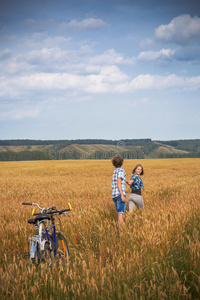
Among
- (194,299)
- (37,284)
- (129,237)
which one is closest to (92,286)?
(37,284)

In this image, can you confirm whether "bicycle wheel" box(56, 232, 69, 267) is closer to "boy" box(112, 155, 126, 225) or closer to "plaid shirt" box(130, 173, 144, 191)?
"boy" box(112, 155, 126, 225)

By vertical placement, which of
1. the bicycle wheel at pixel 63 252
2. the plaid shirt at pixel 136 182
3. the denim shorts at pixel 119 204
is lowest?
the bicycle wheel at pixel 63 252

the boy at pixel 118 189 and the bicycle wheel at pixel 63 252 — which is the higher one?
the boy at pixel 118 189

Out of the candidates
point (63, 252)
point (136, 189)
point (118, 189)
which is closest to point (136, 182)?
point (136, 189)

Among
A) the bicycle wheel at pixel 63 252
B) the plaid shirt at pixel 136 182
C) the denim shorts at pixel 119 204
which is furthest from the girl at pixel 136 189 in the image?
the bicycle wheel at pixel 63 252

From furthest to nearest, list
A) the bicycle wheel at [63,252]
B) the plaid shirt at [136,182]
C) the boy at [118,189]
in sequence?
the plaid shirt at [136,182] → the boy at [118,189] → the bicycle wheel at [63,252]

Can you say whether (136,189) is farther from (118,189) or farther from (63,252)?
(63,252)

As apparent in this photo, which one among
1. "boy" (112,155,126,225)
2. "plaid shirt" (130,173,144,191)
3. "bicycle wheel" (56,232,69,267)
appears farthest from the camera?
"plaid shirt" (130,173,144,191)

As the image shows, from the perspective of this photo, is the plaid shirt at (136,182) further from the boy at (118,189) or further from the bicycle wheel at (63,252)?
Result: the bicycle wheel at (63,252)

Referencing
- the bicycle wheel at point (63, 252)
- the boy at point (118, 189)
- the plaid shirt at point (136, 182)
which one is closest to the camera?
the bicycle wheel at point (63, 252)

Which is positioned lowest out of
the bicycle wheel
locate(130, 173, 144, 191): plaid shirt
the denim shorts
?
the bicycle wheel

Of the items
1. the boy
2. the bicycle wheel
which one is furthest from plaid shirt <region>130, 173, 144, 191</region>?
the bicycle wheel

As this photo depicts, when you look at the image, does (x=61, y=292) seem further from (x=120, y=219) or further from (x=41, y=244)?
(x=120, y=219)

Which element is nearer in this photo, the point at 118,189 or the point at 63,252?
the point at 63,252
